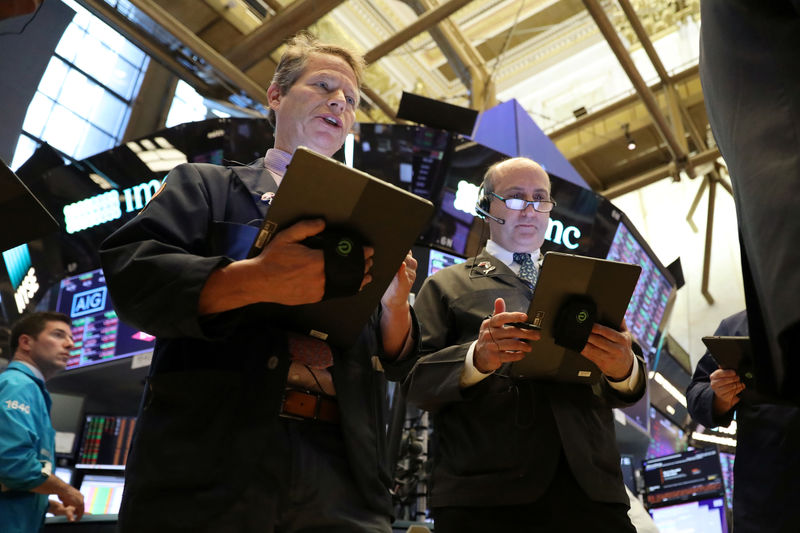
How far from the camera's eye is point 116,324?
677 cm

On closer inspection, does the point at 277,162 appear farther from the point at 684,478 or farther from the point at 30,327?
the point at 684,478

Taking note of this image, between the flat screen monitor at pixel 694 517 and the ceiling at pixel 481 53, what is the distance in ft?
16.4

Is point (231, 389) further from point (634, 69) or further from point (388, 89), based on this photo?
point (388, 89)

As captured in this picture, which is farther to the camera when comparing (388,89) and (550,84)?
(550,84)

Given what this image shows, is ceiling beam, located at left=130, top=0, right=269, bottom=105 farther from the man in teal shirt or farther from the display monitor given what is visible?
the display monitor

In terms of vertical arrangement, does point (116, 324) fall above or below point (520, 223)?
above

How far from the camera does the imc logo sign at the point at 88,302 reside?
22.6ft

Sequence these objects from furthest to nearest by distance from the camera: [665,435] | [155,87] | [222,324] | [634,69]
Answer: [665,435] < [634,69] < [155,87] < [222,324]

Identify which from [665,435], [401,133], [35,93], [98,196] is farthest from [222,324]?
[665,435]

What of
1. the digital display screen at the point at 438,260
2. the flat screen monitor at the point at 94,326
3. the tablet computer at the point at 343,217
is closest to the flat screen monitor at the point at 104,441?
the flat screen monitor at the point at 94,326

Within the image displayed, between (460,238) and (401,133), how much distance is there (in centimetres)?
95

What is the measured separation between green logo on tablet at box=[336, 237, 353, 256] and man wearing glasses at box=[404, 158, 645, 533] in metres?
0.72

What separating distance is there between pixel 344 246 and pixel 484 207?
1460 mm

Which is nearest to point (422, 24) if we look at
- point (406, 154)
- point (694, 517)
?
point (406, 154)
